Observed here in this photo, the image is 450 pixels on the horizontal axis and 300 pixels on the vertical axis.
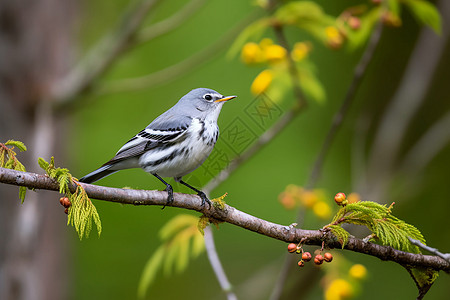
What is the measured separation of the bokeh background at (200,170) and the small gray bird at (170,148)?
0.85ft

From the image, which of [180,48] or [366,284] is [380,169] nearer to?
[366,284]

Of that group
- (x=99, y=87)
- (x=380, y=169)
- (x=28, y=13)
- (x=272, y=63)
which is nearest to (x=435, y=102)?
(x=380, y=169)

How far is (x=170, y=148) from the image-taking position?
9.52ft

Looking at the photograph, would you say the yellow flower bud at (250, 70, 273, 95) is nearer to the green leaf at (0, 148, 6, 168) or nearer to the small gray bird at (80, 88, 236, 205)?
the small gray bird at (80, 88, 236, 205)

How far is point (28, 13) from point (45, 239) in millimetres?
2257

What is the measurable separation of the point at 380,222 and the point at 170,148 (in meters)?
1.35

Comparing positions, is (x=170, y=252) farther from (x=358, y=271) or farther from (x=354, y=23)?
(x=354, y=23)

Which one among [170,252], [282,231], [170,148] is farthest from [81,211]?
[170,252]

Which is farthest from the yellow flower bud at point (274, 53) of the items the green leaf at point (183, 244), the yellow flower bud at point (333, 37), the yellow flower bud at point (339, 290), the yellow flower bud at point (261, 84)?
the yellow flower bud at point (339, 290)

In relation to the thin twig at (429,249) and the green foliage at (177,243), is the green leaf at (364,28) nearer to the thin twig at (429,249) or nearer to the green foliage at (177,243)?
the green foliage at (177,243)

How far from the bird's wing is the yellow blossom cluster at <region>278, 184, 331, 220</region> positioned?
3.59 ft

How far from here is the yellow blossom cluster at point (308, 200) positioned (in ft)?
11.6

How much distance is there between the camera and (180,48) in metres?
7.09

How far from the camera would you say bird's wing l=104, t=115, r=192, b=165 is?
9.46 feet
